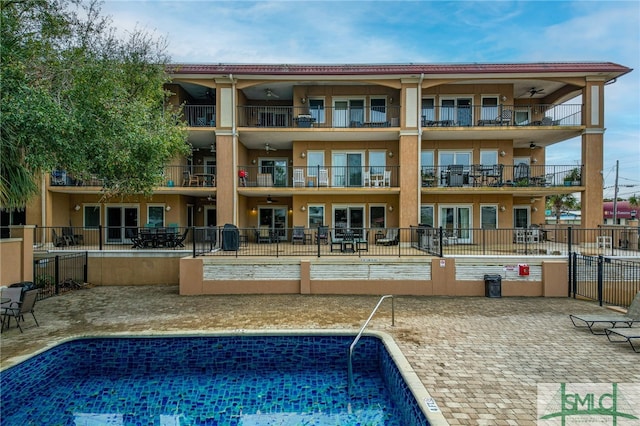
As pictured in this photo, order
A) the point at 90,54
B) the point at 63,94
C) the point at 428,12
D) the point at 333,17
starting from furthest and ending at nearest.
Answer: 1. the point at 428,12
2. the point at 333,17
3. the point at 90,54
4. the point at 63,94

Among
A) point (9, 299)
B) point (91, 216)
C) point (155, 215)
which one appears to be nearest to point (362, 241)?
point (9, 299)

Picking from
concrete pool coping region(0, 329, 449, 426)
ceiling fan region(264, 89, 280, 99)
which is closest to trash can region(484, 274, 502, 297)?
concrete pool coping region(0, 329, 449, 426)

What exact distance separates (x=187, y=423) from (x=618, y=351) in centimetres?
774

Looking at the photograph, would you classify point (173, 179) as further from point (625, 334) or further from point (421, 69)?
point (625, 334)

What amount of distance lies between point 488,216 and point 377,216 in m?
5.92

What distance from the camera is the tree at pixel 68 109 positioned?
7.07 m

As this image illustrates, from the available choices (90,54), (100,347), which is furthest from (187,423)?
(90,54)

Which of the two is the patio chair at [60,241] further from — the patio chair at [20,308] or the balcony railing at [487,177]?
the balcony railing at [487,177]

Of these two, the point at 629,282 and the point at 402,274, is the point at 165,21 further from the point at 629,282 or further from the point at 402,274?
the point at 629,282

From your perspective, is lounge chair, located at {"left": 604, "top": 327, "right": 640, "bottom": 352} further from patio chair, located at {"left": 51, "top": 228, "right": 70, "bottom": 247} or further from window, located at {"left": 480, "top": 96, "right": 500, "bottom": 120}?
patio chair, located at {"left": 51, "top": 228, "right": 70, "bottom": 247}

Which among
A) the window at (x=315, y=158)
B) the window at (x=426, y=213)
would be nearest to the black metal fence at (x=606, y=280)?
the window at (x=426, y=213)

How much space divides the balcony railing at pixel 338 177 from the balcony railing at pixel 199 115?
2926 mm

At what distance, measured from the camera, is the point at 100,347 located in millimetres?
6789

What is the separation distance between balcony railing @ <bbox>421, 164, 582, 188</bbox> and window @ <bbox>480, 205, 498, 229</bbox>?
61.1 inches
